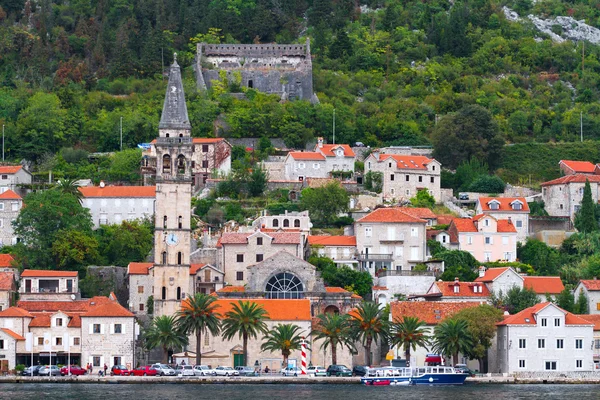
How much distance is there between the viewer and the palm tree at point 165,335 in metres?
115

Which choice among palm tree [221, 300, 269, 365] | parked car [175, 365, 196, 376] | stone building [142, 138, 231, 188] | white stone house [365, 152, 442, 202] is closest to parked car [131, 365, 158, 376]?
parked car [175, 365, 196, 376]

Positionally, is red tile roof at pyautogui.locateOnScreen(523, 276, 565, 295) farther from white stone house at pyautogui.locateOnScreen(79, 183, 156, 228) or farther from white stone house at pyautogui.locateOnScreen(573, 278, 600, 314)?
white stone house at pyautogui.locateOnScreen(79, 183, 156, 228)

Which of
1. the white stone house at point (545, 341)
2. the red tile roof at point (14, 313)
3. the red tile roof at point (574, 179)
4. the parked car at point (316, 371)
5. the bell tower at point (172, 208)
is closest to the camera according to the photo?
the parked car at point (316, 371)

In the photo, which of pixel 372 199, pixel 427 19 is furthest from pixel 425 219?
pixel 427 19

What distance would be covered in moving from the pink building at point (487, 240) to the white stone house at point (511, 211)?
3700 mm

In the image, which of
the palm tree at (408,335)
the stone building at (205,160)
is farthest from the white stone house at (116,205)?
the palm tree at (408,335)

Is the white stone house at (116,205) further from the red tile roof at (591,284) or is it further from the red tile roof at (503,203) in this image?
the red tile roof at (591,284)

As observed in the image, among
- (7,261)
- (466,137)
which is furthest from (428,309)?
(466,137)

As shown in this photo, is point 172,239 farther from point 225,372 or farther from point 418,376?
point 418,376

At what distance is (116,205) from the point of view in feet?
452

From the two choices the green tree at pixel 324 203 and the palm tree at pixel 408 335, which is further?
the green tree at pixel 324 203

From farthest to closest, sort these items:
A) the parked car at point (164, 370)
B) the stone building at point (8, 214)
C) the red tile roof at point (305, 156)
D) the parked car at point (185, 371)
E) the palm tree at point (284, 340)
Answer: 1. the red tile roof at point (305, 156)
2. the stone building at point (8, 214)
3. the palm tree at point (284, 340)
4. the parked car at point (164, 370)
5. the parked car at point (185, 371)

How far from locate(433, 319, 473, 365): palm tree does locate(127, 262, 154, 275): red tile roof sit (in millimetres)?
22290

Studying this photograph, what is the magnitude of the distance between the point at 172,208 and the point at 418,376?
2142cm
